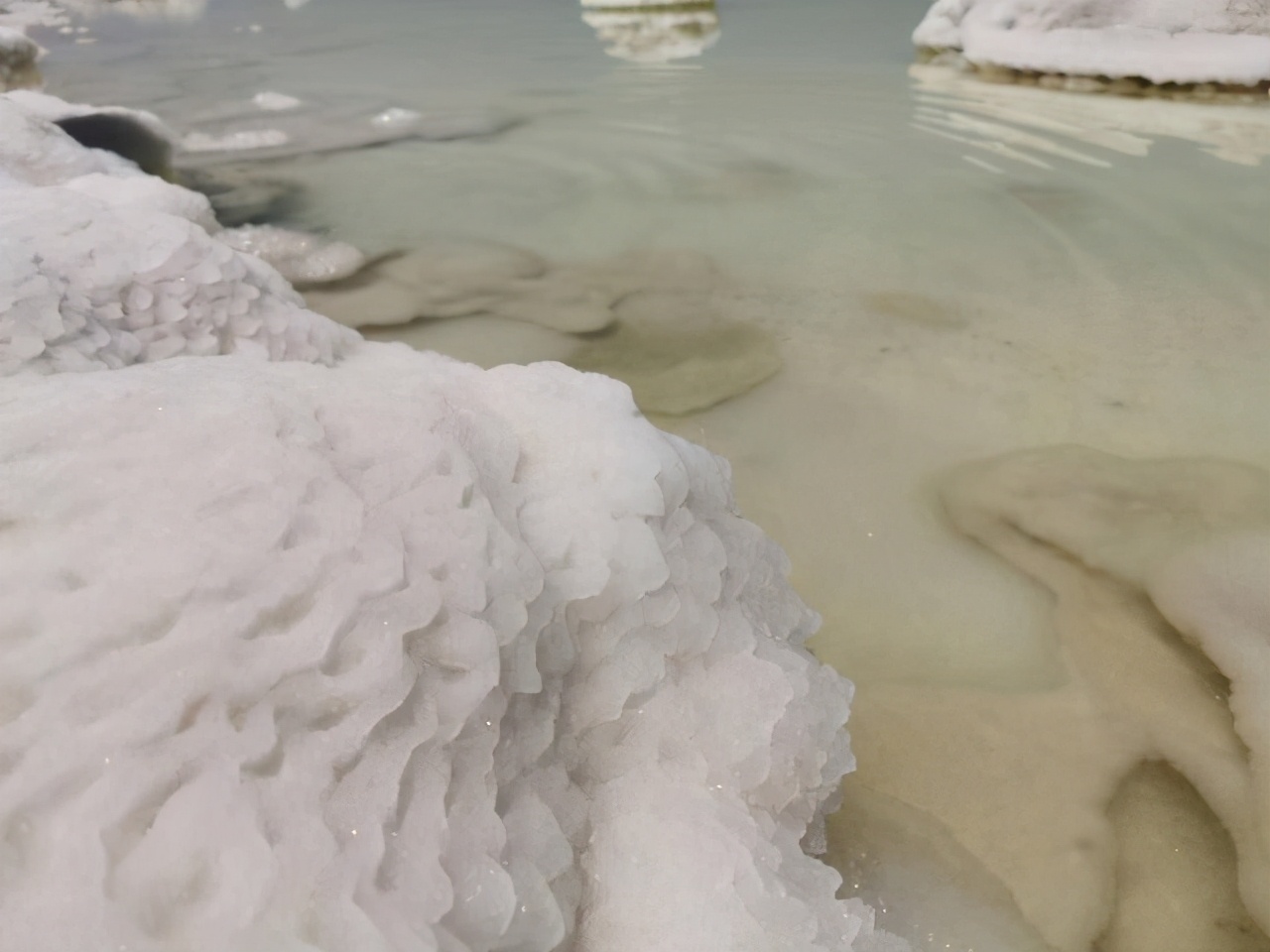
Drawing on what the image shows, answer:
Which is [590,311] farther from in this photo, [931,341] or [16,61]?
[16,61]

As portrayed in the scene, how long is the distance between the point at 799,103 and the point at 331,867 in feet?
12.9

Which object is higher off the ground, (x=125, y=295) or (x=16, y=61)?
(x=125, y=295)

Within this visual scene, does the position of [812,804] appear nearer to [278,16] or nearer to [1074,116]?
[1074,116]

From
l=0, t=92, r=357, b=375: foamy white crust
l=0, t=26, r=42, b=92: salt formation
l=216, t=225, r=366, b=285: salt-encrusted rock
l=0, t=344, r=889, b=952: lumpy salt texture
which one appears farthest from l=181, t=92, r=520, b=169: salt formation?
l=0, t=344, r=889, b=952: lumpy salt texture

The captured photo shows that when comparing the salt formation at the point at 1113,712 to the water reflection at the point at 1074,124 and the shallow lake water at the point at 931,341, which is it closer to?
the shallow lake water at the point at 931,341

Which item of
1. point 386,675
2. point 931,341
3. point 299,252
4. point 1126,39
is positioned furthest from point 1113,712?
point 1126,39

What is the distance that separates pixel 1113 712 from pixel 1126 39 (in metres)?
4.09

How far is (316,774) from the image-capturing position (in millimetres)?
566

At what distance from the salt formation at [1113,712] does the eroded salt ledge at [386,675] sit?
23cm

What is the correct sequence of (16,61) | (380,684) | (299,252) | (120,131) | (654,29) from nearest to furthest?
(380,684) < (299,252) < (120,131) < (16,61) < (654,29)

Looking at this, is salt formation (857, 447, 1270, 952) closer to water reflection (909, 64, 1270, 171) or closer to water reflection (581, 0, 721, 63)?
water reflection (909, 64, 1270, 171)

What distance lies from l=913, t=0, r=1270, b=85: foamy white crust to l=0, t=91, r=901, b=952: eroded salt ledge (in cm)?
406

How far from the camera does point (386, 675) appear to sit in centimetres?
62

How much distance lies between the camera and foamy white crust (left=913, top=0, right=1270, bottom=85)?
3.92 metres
